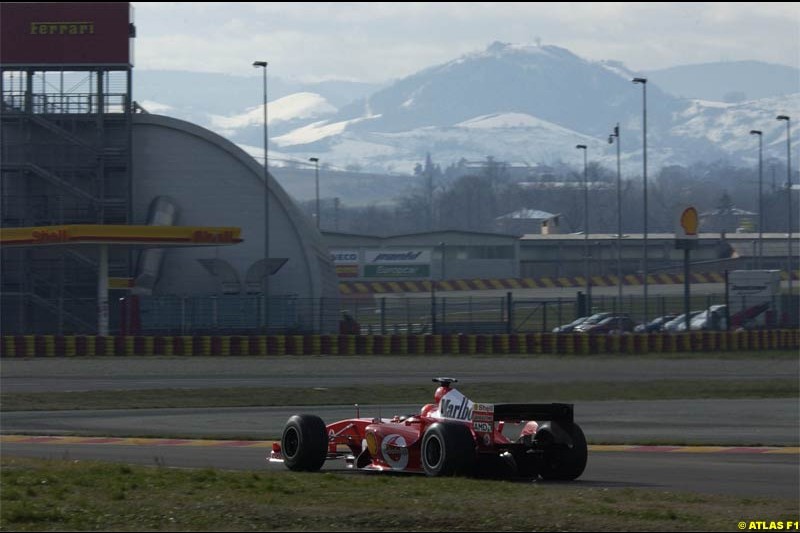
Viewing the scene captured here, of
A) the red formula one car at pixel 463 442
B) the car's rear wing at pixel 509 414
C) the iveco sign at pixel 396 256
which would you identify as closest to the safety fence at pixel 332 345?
the red formula one car at pixel 463 442

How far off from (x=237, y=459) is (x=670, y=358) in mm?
30405

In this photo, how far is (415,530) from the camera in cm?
1002

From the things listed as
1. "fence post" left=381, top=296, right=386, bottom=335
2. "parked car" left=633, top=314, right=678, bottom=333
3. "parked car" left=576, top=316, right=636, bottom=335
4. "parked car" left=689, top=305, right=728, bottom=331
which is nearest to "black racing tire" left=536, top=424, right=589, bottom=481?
"fence post" left=381, top=296, right=386, bottom=335

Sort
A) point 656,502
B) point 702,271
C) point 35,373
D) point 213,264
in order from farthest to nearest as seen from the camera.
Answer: point 702,271 → point 213,264 → point 35,373 → point 656,502

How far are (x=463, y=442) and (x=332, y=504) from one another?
3341mm

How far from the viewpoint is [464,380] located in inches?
1407

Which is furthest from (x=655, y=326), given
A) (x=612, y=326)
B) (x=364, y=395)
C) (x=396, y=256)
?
(x=396, y=256)

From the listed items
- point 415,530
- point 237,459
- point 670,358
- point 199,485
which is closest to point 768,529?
point 415,530

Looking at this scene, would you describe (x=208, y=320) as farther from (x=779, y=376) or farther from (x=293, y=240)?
(x=779, y=376)

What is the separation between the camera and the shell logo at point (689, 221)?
52.0 m

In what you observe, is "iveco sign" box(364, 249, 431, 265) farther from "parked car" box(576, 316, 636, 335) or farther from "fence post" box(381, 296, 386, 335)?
"fence post" box(381, 296, 386, 335)

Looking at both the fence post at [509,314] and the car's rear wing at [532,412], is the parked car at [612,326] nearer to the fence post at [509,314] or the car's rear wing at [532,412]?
the fence post at [509,314]

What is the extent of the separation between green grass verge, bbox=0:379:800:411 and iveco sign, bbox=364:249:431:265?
59256mm

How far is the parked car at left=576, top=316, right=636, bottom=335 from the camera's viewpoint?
2071 inches
